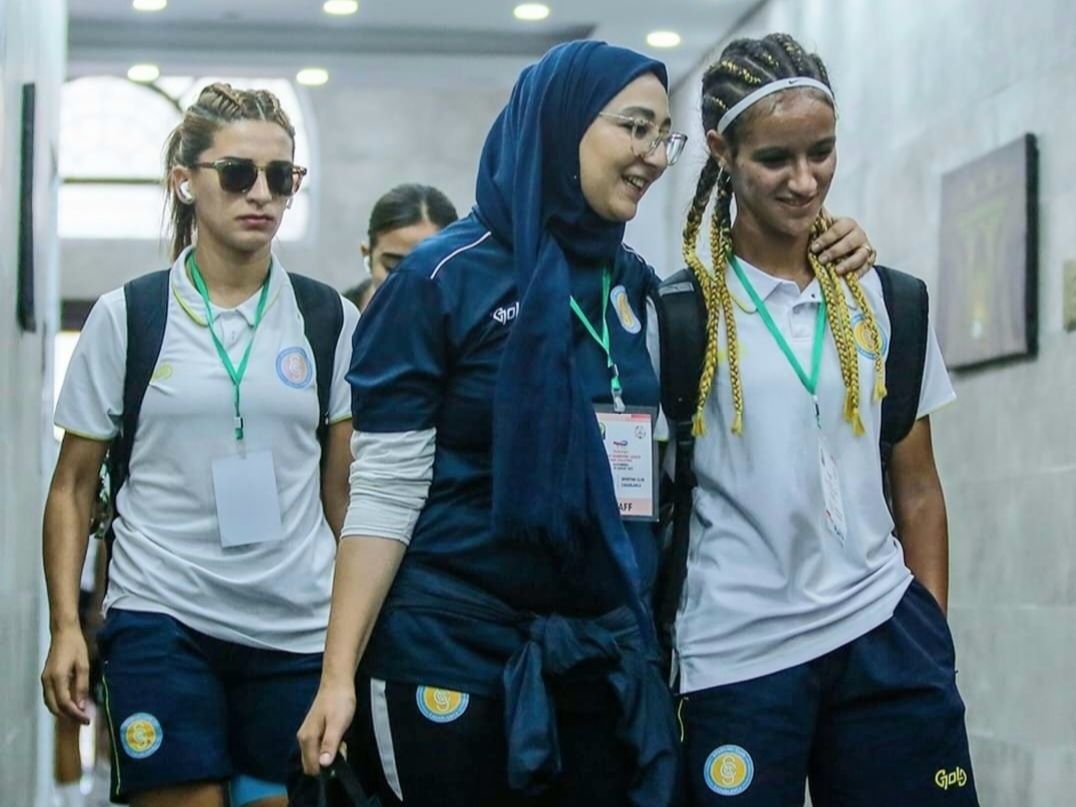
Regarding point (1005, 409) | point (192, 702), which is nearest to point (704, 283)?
point (192, 702)

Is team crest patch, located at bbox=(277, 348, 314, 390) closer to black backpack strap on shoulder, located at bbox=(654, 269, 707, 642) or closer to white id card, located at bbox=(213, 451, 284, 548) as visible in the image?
white id card, located at bbox=(213, 451, 284, 548)

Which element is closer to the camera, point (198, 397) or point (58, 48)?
point (198, 397)

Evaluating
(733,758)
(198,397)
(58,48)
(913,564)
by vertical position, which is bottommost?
(733,758)

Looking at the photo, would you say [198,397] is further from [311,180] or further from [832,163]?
[311,180]

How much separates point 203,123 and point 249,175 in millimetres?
156

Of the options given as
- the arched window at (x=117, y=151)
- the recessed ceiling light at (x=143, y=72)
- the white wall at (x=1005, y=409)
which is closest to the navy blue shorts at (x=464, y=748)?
the white wall at (x=1005, y=409)

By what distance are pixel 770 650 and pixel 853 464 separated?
298 millimetres

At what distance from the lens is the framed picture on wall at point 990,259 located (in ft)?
20.3

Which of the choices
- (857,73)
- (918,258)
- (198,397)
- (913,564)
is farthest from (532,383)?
(857,73)

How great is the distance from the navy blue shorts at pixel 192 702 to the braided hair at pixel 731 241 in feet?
3.40

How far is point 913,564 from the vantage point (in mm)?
2988

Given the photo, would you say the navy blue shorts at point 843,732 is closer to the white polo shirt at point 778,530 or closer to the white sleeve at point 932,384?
the white polo shirt at point 778,530

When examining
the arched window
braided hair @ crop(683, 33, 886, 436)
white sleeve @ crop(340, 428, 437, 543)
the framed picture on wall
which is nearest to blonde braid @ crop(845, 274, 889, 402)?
braided hair @ crop(683, 33, 886, 436)

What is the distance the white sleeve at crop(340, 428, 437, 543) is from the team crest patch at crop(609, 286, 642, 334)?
1.04 ft
